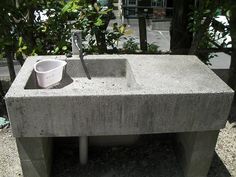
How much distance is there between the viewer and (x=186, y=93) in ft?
6.90

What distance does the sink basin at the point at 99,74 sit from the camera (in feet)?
9.27

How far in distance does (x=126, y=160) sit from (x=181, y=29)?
8.90 feet

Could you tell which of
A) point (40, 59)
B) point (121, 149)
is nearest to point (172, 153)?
point (121, 149)

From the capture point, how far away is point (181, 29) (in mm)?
4629

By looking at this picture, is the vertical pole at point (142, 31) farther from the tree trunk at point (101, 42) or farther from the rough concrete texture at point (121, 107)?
the rough concrete texture at point (121, 107)

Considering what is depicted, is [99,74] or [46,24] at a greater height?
[46,24]

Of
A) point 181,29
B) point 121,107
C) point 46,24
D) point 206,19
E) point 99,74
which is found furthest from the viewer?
point 181,29

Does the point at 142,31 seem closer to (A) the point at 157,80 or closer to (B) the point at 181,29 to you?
(B) the point at 181,29

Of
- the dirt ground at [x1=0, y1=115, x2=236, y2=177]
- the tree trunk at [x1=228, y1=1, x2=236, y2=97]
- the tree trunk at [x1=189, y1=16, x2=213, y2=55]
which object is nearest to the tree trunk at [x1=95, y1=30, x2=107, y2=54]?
the tree trunk at [x1=189, y1=16, x2=213, y2=55]

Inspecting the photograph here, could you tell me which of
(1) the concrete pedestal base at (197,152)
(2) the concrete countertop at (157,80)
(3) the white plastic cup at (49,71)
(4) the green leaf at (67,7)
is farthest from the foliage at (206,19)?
(3) the white plastic cup at (49,71)

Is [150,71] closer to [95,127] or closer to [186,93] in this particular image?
[186,93]

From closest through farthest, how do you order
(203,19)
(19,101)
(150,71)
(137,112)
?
(19,101)
(137,112)
(150,71)
(203,19)

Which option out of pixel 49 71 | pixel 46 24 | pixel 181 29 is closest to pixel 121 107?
pixel 49 71

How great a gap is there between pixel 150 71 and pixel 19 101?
4.17ft
